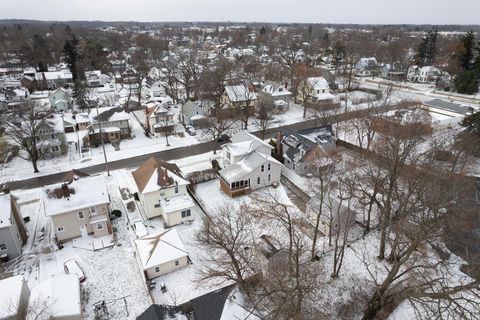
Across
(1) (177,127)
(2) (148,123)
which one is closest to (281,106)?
(1) (177,127)

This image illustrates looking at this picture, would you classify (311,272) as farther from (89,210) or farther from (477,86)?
(477,86)

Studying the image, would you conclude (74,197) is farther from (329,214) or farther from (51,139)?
(329,214)

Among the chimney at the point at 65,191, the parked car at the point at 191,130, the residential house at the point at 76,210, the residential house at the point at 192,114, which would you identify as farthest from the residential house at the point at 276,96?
the chimney at the point at 65,191

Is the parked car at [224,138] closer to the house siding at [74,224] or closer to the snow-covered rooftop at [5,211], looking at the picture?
the house siding at [74,224]

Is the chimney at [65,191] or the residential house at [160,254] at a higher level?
the chimney at [65,191]

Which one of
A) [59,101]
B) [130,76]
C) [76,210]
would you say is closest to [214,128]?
[76,210]

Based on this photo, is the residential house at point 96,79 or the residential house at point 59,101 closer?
the residential house at point 59,101
